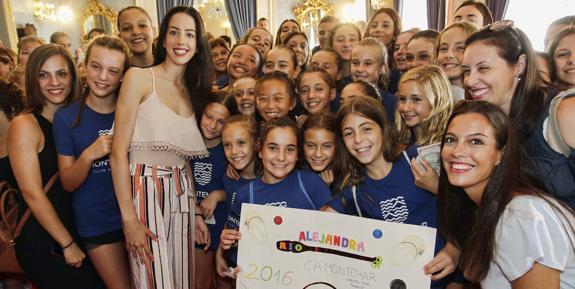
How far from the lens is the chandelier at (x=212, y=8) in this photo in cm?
1016

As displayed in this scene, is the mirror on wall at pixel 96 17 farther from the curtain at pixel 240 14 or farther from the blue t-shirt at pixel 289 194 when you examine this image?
the blue t-shirt at pixel 289 194

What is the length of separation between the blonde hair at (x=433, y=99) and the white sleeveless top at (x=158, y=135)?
132 centimetres

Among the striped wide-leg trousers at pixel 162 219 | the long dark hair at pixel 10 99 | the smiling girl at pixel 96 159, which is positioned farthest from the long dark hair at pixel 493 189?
the long dark hair at pixel 10 99

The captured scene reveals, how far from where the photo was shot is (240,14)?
391 inches

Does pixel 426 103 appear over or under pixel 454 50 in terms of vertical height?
under

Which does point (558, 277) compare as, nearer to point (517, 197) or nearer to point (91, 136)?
point (517, 197)

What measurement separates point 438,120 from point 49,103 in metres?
2.22

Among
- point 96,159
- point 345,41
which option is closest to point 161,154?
point 96,159

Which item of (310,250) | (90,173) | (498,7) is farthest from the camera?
(498,7)

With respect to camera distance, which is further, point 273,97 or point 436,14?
point 436,14

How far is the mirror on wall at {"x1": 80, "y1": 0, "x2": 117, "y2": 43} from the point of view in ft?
30.7

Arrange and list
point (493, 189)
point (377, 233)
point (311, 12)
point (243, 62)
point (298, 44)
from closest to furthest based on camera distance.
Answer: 1. point (493, 189)
2. point (377, 233)
3. point (243, 62)
4. point (298, 44)
5. point (311, 12)

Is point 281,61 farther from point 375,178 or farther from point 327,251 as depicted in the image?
point 327,251

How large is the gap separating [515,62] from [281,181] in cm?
129
